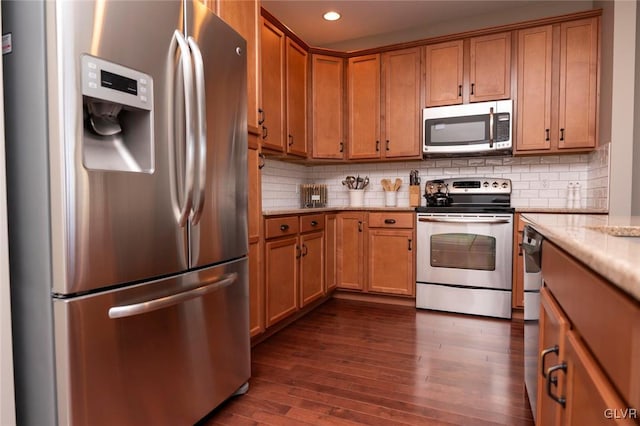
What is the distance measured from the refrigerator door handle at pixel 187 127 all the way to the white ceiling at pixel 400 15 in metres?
2.35

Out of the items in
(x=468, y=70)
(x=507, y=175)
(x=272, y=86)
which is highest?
(x=468, y=70)

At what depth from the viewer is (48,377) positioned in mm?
1082

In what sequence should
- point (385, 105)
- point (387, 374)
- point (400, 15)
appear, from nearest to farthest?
point (387, 374) < point (400, 15) < point (385, 105)

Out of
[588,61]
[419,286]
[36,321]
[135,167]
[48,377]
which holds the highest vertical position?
[588,61]

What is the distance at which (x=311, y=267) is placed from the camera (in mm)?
3166

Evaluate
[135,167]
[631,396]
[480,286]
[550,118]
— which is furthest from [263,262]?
[550,118]

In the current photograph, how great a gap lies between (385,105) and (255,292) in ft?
7.57

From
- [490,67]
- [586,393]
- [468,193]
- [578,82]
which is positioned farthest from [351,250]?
[586,393]

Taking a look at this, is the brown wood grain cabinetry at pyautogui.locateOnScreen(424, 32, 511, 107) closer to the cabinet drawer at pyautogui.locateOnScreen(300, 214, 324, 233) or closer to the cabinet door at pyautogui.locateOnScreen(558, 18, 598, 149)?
the cabinet door at pyautogui.locateOnScreen(558, 18, 598, 149)

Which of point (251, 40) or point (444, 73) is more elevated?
point (444, 73)

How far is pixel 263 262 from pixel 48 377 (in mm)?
1443

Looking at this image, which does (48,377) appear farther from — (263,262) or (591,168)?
(591,168)

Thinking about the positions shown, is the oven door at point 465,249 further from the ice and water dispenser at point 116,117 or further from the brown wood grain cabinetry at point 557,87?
the ice and water dispenser at point 116,117

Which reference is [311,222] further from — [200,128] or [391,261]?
[200,128]
